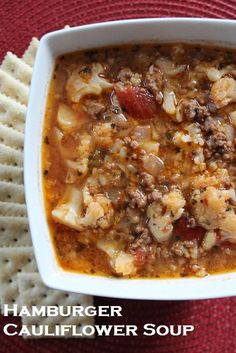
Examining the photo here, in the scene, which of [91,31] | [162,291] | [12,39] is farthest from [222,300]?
[12,39]

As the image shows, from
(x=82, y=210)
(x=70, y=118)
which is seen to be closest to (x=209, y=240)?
(x=82, y=210)

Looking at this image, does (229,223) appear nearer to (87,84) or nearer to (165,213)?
(165,213)

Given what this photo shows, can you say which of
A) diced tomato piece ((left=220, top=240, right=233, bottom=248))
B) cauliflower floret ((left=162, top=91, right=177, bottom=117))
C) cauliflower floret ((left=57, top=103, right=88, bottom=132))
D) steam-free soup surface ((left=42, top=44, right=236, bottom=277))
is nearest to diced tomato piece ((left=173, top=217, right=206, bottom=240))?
steam-free soup surface ((left=42, top=44, right=236, bottom=277))

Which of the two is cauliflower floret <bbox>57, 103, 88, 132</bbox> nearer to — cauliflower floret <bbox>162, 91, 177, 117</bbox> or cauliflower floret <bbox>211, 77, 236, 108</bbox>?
cauliflower floret <bbox>162, 91, 177, 117</bbox>

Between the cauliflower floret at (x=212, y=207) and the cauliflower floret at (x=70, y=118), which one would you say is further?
the cauliflower floret at (x=70, y=118)

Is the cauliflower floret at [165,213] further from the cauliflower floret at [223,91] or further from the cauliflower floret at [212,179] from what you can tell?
the cauliflower floret at [223,91]

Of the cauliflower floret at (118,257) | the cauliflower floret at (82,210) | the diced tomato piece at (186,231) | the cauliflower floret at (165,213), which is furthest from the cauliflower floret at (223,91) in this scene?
the cauliflower floret at (118,257)

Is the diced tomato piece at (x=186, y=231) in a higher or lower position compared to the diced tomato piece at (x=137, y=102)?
lower
